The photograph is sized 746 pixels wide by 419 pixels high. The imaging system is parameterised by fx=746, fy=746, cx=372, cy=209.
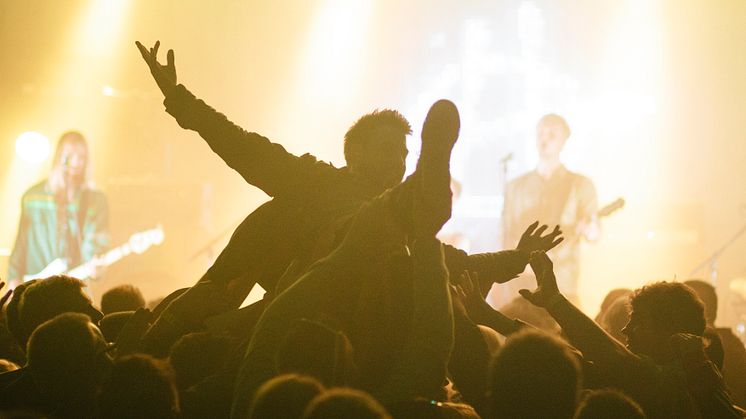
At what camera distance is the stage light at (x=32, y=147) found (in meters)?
13.4

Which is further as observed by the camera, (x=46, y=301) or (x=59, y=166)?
(x=59, y=166)

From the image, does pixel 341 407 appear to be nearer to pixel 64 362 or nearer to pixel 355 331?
pixel 355 331

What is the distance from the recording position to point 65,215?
1046cm

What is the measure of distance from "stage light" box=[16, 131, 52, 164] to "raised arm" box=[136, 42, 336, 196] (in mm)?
11329

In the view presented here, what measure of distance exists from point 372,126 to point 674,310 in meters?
1.40

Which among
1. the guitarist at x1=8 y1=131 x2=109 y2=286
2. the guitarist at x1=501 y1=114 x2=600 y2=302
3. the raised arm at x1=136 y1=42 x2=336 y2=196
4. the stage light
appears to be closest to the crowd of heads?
the raised arm at x1=136 y1=42 x2=336 y2=196

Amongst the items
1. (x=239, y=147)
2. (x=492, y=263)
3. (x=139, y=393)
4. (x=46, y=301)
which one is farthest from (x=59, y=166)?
(x=139, y=393)

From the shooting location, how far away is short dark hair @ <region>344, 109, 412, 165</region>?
3107 mm

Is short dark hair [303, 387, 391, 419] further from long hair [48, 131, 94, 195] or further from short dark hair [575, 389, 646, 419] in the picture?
long hair [48, 131, 94, 195]

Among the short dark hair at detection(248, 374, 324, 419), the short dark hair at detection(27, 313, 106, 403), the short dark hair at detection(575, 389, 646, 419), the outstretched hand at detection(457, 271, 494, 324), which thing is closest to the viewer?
the short dark hair at detection(248, 374, 324, 419)

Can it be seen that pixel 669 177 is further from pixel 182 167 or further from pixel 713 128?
pixel 182 167

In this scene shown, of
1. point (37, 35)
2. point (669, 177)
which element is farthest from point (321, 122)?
point (669, 177)

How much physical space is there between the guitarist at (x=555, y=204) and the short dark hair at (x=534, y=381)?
7.28 m

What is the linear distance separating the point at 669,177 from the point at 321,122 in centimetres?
788
